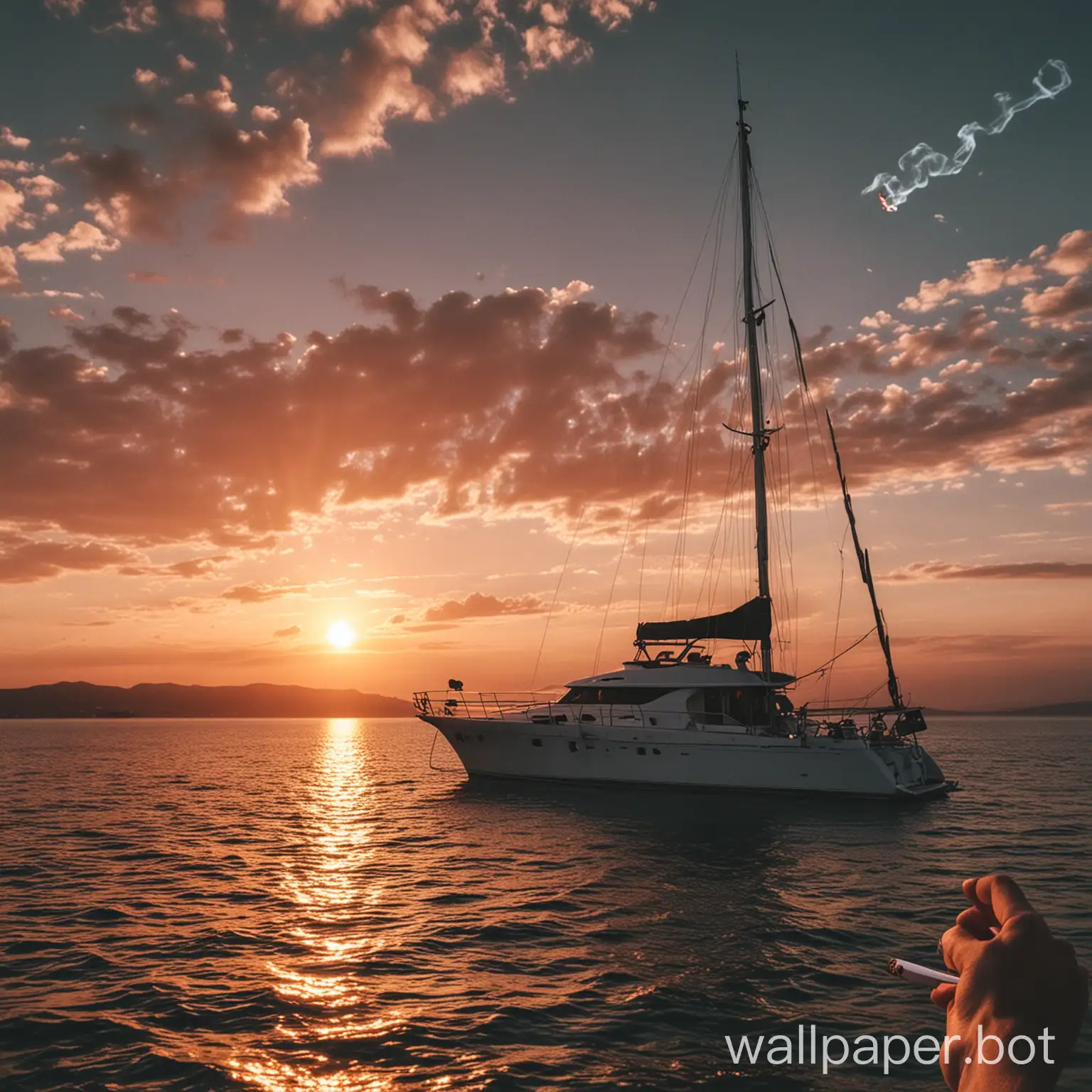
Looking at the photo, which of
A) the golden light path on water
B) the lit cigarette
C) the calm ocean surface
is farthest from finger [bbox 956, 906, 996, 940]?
the golden light path on water

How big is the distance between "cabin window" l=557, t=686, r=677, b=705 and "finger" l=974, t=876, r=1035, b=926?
27.2 meters

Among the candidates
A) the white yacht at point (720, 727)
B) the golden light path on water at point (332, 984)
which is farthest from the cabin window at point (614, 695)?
the golden light path on water at point (332, 984)

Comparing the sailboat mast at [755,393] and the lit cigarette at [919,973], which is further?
the sailboat mast at [755,393]

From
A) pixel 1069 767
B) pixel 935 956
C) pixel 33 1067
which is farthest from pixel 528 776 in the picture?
pixel 1069 767

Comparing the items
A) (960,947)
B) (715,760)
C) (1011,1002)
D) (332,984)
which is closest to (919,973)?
(960,947)

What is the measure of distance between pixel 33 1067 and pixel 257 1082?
8.53ft

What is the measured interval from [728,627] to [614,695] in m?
5.05

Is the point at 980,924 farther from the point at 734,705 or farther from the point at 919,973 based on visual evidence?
the point at 734,705

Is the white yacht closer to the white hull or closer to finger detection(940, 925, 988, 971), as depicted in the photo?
the white hull

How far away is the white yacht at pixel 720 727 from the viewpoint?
2648 cm

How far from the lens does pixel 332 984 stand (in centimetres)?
1034

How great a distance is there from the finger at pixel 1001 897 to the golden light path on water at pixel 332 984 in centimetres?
756

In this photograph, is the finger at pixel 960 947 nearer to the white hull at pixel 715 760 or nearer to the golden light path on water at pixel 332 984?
the golden light path on water at pixel 332 984

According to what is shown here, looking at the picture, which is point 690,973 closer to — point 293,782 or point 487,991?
point 487,991
